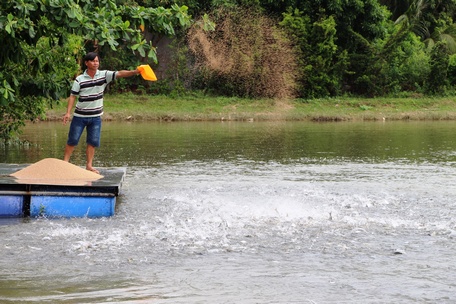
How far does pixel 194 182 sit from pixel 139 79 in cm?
2651

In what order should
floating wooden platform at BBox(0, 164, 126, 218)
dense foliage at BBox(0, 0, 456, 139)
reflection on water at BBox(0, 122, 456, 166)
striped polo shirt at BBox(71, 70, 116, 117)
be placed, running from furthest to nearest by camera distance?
dense foliage at BBox(0, 0, 456, 139) → reflection on water at BBox(0, 122, 456, 166) → striped polo shirt at BBox(71, 70, 116, 117) → floating wooden platform at BBox(0, 164, 126, 218)

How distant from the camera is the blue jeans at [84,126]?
11.3 m

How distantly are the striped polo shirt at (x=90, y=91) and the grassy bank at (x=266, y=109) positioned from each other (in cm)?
2039

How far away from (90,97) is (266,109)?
23.4m

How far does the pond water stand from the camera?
20.1ft

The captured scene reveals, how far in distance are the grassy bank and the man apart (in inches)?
799

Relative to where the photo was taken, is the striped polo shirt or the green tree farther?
the striped polo shirt

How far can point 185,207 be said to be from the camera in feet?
32.9

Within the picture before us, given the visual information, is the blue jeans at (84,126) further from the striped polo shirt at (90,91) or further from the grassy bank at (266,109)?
the grassy bank at (266,109)

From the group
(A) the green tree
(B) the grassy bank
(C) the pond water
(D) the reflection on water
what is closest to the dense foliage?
(B) the grassy bank

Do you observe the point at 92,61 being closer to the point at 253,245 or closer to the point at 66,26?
the point at 66,26

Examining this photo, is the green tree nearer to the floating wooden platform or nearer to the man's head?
the man's head

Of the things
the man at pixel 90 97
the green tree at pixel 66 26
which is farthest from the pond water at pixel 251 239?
the green tree at pixel 66 26

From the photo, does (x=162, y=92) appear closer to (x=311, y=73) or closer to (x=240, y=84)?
(x=240, y=84)
